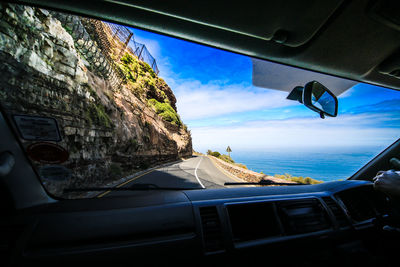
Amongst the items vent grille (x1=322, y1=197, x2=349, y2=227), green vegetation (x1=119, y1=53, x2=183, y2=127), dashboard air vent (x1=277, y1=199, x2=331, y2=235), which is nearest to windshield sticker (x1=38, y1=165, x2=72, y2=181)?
dashboard air vent (x1=277, y1=199, x2=331, y2=235)

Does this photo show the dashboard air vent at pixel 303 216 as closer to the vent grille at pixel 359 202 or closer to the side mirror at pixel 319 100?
the vent grille at pixel 359 202

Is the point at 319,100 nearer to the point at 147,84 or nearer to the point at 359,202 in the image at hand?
the point at 359,202

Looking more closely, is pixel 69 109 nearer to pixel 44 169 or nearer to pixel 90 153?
pixel 90 153

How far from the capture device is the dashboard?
1.15 metres

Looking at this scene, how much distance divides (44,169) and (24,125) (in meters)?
0.55

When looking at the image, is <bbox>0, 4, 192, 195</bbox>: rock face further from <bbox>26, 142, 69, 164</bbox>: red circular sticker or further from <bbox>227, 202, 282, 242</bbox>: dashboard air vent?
<bbox>227, 202, 282, 242</bbox>: dashboard air vent

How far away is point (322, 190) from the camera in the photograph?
2.16 meters

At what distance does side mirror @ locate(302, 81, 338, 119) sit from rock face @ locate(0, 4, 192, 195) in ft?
10.6

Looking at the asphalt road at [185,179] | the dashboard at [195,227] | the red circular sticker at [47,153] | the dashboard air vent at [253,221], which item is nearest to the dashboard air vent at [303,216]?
the dashboard at [195,227]

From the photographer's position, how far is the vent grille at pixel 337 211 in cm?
187

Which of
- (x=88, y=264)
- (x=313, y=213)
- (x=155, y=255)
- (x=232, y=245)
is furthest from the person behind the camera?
(x=313, y=213)

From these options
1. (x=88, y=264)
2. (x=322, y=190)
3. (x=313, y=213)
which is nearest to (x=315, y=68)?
(x=322, y=190)

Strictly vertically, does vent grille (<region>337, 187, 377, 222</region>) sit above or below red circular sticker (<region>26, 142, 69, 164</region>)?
below

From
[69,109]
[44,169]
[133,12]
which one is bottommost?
[44,169]
